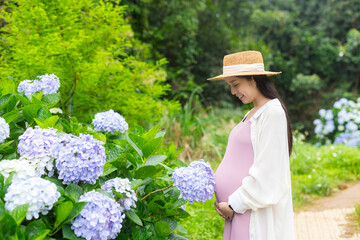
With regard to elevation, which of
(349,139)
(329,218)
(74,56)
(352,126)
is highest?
(74,56)

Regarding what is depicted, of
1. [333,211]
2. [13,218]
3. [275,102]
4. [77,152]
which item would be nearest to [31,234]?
[13,218]

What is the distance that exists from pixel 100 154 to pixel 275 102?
976mm

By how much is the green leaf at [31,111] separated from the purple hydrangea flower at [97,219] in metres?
0.63

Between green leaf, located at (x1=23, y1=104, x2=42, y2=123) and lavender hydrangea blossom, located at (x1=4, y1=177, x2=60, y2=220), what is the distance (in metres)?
0.59

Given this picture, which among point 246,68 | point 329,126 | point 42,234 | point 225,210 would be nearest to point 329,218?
point 225,210

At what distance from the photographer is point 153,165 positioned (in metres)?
1.85

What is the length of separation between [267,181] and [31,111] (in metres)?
1.24

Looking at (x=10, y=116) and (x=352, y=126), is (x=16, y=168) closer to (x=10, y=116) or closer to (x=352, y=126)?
(x=10, y=116)

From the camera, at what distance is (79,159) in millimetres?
1506

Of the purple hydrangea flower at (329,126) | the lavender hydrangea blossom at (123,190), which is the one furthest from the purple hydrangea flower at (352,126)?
the lavender hydrangea blossom at (123,190)

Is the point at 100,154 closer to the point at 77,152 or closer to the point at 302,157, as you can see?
the point at 77,152

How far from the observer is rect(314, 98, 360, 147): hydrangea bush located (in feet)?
25.4

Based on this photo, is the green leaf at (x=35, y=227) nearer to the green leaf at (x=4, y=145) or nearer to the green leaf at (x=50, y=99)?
the green leaf at (x=4, y=145)

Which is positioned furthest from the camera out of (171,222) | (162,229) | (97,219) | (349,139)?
(349,139)
